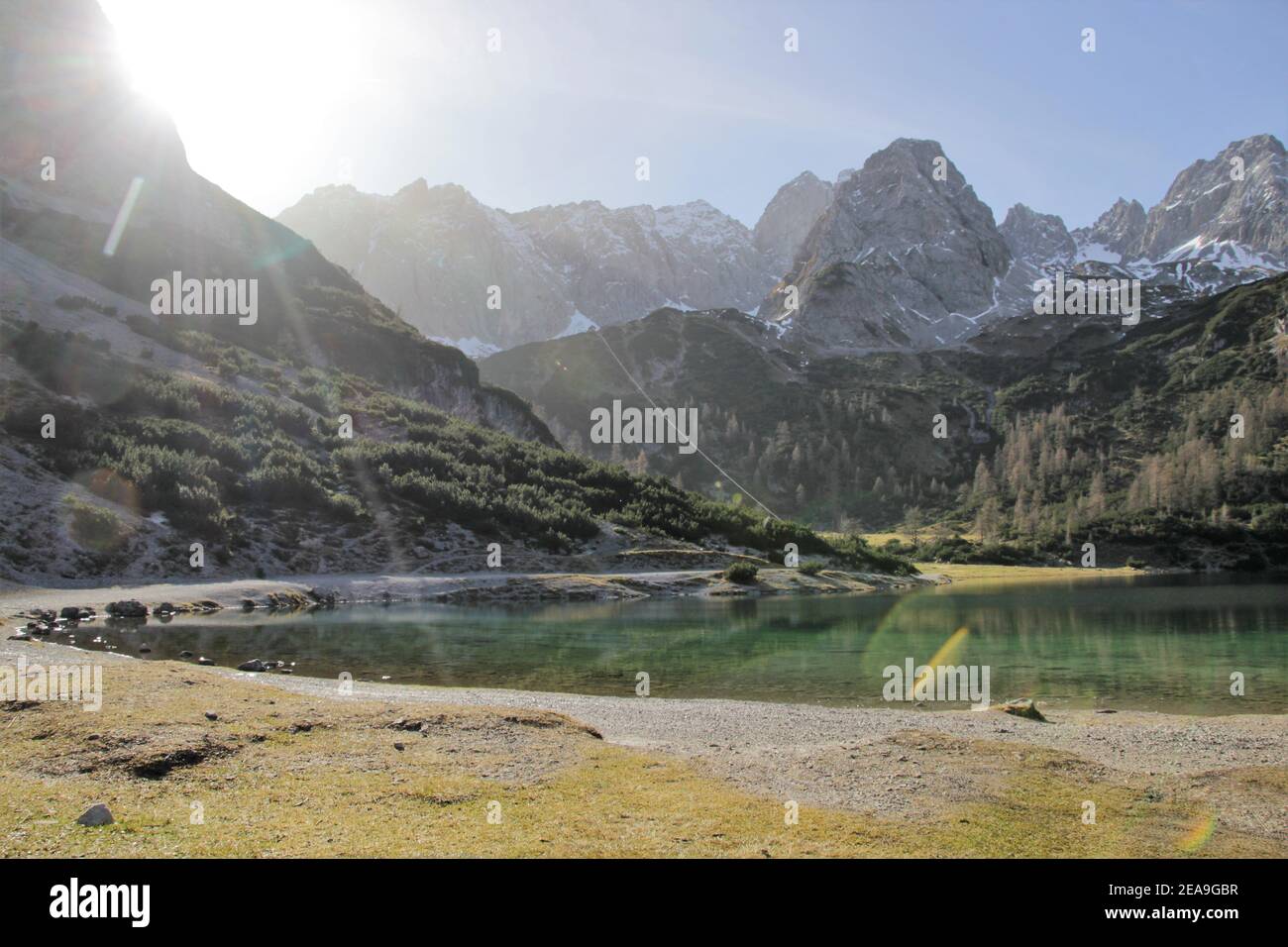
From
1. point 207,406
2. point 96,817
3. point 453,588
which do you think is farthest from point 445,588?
point 96,817

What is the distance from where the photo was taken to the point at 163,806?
1160 centimetres

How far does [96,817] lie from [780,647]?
127 ft

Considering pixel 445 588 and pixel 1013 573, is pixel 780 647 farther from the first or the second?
pixel 1013 573

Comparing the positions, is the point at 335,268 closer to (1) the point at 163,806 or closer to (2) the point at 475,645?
(2) the point at 475,645

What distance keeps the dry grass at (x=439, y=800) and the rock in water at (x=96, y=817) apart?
0.49ft

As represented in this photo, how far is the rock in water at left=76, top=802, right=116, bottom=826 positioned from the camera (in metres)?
10.2

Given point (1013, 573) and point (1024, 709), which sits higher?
point (1024, 709)

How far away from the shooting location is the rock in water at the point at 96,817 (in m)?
10.2

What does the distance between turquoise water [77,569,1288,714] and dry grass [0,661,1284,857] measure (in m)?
14.1

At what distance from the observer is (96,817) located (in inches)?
404

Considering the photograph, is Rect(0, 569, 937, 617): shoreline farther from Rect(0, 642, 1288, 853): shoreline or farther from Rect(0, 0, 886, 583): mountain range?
Rect(0, 642, 1288, 853): shoreline

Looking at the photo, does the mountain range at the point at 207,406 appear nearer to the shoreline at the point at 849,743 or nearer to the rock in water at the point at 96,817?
the shoreline at the point at 849,743

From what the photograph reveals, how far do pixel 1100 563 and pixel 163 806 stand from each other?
17634cm

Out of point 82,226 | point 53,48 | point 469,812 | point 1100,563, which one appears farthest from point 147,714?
point 53,48
